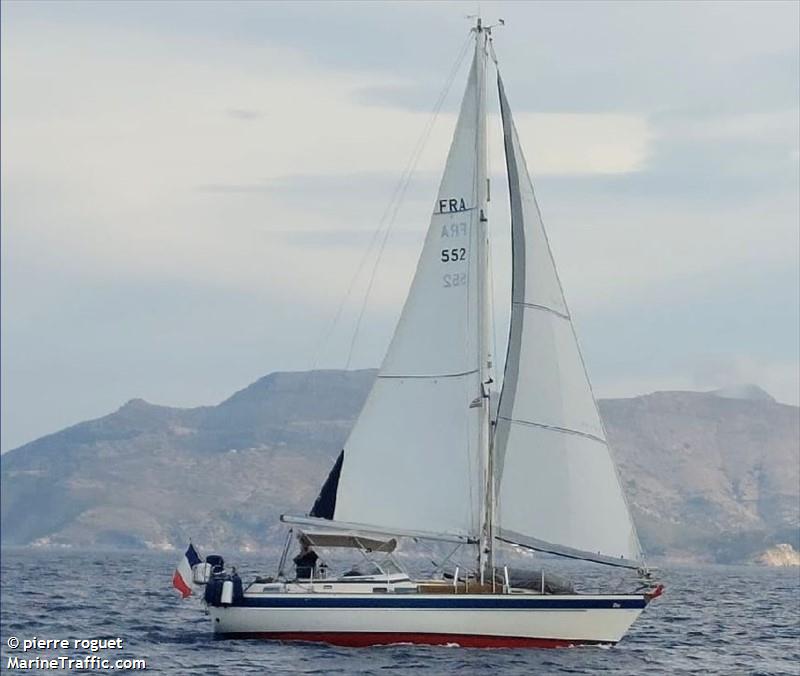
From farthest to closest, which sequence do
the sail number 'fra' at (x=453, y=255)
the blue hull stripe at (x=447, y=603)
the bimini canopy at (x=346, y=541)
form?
the bimini canopy at (x=346, y=541) → the sail number 'fra' at (x=453, y=255) → the blue hull stripe at (x=447, y=603)

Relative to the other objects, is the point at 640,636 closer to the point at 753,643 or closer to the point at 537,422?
the point at 753,643

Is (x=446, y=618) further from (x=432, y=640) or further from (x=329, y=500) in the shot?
(x=329, y=500)

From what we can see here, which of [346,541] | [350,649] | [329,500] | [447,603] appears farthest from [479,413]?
[350,649]

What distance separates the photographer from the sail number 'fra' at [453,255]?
42.5 meters

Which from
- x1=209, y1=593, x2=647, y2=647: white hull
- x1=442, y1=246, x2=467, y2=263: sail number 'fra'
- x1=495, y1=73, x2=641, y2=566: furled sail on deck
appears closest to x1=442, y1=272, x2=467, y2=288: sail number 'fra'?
x1=442, y1=246, x2=467, y2=263: sail number 'fra'

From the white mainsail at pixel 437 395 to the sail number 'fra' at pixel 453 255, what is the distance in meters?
0.03

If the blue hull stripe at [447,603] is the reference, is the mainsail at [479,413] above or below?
above

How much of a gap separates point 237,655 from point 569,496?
29.7 ft

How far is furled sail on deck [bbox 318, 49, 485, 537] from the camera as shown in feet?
139

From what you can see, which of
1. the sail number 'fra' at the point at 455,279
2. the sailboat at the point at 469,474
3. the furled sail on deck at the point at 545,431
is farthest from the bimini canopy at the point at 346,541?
the sail number 'fra' at the point at 455,279

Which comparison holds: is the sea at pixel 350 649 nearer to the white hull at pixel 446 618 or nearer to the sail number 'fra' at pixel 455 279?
the white hull at pixel 446 618

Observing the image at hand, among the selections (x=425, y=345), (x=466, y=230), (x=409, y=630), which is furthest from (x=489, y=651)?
(x=466, y=230)

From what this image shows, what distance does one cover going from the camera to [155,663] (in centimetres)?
3919

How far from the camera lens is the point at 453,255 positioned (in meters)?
42.7
